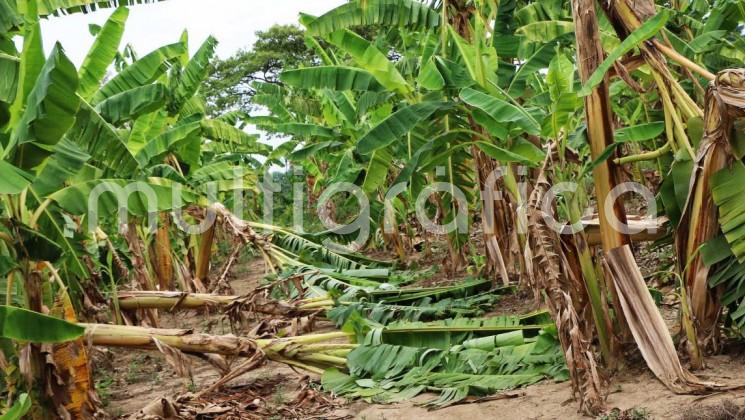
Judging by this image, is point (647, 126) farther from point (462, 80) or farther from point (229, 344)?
point (229, 344)

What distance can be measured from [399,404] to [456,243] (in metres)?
4.54

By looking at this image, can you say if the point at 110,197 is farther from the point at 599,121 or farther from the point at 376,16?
the point at 376,16

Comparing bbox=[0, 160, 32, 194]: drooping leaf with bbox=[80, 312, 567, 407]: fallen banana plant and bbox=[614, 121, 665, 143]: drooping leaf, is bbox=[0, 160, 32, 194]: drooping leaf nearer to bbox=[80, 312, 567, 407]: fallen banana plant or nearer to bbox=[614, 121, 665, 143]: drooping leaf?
bbox=[80, 312, 567, 407]: fallen banana plant

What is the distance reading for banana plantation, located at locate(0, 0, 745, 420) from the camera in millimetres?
4133

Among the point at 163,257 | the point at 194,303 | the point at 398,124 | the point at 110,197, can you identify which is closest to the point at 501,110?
the point at 398,124

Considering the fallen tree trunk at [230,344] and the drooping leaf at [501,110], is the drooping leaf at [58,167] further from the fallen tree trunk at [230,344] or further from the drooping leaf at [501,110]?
the drooping leaf at [501,110]

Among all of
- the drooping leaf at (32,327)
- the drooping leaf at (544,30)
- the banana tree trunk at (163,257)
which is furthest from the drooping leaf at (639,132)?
the banana tree trunk at (163,257)

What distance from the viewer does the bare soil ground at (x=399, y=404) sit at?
13.0 feet

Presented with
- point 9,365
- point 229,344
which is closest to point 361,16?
point 229,344

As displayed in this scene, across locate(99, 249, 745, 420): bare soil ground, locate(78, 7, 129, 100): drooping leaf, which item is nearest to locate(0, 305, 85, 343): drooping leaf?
locate(99, 249, 745, 420): bare soil ground

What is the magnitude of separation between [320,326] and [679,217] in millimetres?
4183

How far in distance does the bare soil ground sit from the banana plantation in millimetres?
23

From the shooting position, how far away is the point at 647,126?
5578mm

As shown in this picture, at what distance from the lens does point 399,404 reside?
16.1 feet
